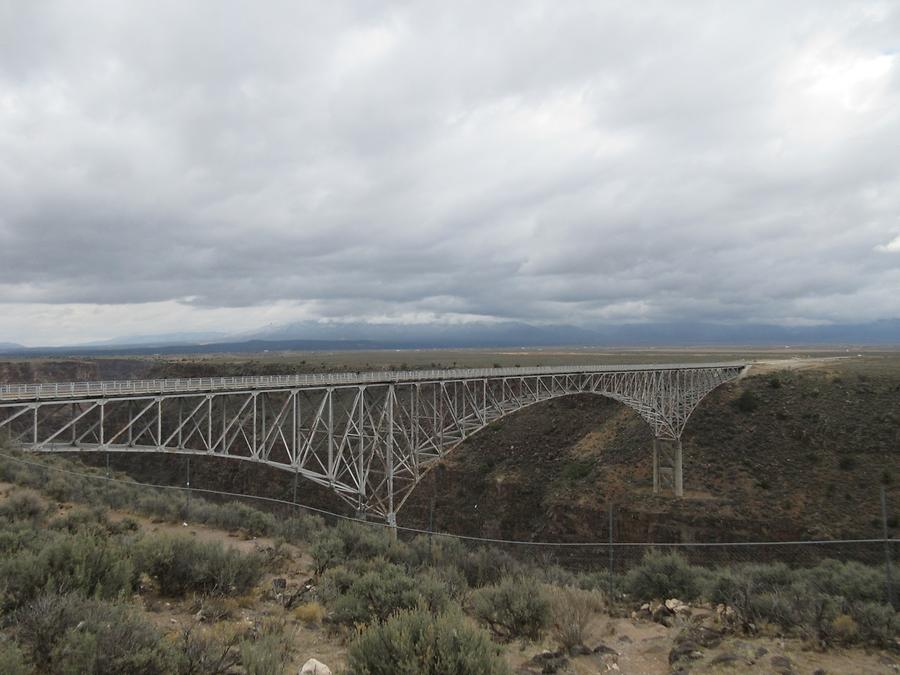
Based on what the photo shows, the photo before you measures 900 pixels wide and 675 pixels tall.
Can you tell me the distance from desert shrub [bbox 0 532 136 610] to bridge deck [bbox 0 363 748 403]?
12.1m

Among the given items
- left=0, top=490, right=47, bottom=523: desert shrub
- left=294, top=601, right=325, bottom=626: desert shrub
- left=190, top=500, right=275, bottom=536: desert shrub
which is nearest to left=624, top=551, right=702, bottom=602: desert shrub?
left=294, top=601, right=325, bottom=626: desert shrub

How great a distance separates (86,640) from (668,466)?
43747 mm

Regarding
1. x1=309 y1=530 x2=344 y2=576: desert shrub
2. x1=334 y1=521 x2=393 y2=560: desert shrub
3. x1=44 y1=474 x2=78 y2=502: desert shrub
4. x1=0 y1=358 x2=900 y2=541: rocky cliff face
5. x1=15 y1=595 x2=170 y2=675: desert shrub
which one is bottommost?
x1=0 y1=358 x2=900 y2=541: rocky cliff face

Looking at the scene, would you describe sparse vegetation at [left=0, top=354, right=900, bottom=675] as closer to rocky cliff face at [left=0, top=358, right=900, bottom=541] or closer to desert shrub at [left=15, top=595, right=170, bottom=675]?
desert shrub at [left=15, top=595, right=170, bottom=675]

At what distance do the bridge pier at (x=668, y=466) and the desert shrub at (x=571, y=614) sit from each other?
32820 millimetres

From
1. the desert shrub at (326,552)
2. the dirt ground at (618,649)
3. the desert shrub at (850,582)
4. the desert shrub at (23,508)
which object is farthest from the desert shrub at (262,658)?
the desert shrub at (23,508)

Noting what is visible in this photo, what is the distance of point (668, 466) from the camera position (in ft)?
137

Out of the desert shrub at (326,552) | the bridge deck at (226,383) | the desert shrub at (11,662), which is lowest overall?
the desert shrub at (326,552)

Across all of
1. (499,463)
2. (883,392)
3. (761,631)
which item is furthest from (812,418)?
(761,631)

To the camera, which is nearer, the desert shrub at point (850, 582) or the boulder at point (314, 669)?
the boulder at point (314, 669)

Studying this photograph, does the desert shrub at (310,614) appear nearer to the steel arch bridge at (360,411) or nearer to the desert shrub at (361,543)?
the desert shrub at (361,543)

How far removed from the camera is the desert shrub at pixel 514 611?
26.0ft

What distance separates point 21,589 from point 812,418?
178 ft

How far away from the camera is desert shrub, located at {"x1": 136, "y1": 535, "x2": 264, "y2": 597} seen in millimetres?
8312
